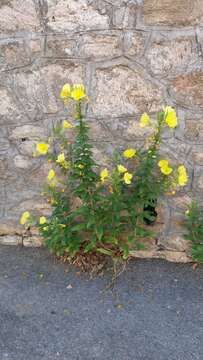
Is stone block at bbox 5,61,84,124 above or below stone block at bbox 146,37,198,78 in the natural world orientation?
below

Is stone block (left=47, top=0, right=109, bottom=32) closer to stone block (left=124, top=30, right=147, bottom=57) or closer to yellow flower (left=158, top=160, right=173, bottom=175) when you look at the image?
stone block (left=124, top=30, right=147, bottom=57)

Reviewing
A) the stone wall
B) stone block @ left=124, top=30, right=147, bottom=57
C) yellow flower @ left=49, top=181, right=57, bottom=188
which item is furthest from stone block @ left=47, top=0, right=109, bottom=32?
yellow flower @ left=49, top=181, right=57, bottom=188

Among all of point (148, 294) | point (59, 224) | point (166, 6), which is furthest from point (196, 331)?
point (166, 6)

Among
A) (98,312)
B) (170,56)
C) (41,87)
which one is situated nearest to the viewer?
(170,56)

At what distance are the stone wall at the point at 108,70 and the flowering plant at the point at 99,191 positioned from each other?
11 centimetres

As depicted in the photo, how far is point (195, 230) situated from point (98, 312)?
835 millimetres

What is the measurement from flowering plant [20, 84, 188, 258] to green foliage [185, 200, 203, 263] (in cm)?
20

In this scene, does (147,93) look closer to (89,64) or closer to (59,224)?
(89,64)

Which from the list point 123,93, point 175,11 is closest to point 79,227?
point 123,93

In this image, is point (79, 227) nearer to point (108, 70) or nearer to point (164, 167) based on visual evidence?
point (164, 167)

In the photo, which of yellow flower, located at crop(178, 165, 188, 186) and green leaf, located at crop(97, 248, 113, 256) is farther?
green leaf, located at crop(97, 248, 113, 256)

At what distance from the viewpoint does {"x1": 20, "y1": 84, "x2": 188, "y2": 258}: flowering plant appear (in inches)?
102

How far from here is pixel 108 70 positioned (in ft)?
8.55

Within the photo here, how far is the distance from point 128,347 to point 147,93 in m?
1.51
